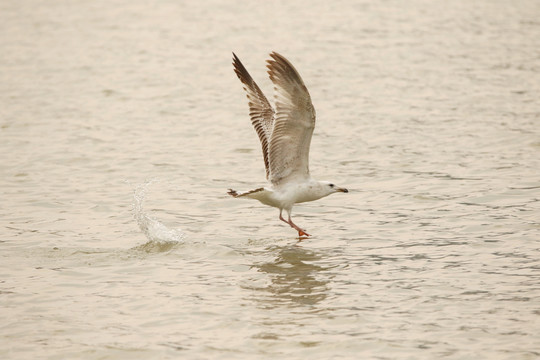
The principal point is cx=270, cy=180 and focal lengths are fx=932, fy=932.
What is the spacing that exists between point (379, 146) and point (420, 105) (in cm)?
260

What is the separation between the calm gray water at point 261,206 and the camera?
24.1 feet

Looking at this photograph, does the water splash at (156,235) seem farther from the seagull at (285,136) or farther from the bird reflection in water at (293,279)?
the bird reflection in water at (293,279)

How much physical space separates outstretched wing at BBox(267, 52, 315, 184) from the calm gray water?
2.57ft

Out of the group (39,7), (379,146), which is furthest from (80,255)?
(39,7)

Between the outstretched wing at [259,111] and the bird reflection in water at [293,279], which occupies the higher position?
the outstretched wing at [259,111]

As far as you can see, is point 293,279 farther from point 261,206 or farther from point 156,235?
point 261,206

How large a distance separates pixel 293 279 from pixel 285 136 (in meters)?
1.51

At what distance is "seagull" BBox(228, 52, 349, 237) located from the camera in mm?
8750

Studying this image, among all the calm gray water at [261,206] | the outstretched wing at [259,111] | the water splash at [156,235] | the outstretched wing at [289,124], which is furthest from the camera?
the outstretched wing at [259,111]

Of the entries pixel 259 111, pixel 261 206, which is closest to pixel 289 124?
pixel 259 111

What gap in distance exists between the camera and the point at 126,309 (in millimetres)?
7770

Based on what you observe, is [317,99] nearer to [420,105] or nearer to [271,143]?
[420,105]

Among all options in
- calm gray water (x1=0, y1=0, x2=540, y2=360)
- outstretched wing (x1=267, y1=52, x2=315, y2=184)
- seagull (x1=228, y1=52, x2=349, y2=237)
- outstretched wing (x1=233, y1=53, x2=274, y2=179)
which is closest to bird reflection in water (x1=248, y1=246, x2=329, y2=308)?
calm gray water (x1=0, y1=0, x2=540, y2=360)

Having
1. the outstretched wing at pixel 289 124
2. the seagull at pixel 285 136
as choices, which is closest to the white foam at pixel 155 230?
the seagull at pixel 285 136
